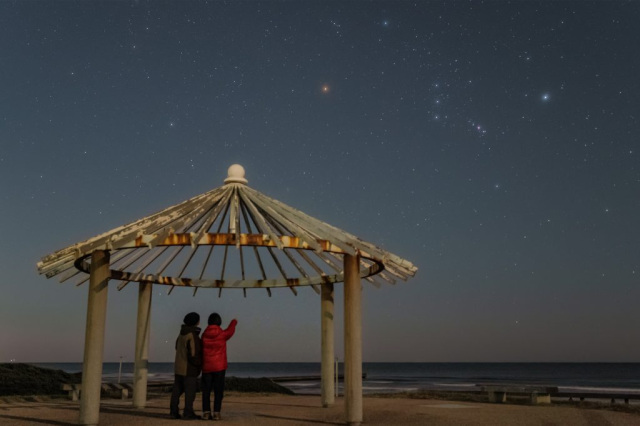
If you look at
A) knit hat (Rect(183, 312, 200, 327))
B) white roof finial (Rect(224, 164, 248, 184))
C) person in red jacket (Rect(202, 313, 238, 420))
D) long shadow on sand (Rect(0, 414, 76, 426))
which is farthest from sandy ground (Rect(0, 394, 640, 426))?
white roof finial (Rect(224, 164, 248, 184))

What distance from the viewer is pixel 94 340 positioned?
10000mm

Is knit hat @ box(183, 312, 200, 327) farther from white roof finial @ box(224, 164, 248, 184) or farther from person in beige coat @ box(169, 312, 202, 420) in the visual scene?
white roof finial @ box(224, 164, 248, 184)

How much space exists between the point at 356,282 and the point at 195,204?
3651mm

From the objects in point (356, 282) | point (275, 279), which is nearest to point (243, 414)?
point (275, 279)

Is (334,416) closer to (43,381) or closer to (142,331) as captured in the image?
(142,331)

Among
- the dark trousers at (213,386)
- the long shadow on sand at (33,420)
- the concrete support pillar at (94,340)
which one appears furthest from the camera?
the dark trousers at (213,386)

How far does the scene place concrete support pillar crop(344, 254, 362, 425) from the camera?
10.2 m

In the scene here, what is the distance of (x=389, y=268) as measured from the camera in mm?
11797

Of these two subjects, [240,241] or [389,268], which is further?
[389,268]

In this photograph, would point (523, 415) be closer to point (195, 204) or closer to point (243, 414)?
point (243, 414)

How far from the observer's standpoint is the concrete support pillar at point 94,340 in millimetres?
9844

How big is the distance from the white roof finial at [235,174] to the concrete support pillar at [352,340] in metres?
3.43

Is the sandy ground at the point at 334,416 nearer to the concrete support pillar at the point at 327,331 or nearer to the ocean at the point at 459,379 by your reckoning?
the concrete support pillar at the point at 327,331

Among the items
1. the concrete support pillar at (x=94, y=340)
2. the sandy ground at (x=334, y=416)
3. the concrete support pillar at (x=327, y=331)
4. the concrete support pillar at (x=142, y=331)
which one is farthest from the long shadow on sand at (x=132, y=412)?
the concrete support pillar at (x=327, y=331)
